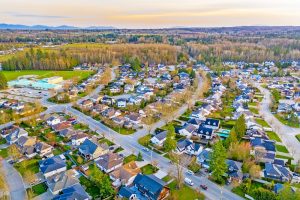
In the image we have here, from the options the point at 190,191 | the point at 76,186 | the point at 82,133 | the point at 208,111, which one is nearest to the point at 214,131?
the point at 208,111

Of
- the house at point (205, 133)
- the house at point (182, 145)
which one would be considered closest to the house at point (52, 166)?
the house at point (182, 145)

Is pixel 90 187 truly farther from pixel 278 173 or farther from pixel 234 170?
pixel 278 173

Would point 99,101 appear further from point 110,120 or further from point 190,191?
point 190,191

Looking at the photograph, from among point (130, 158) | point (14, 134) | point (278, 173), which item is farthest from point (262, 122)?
point (14, 134)

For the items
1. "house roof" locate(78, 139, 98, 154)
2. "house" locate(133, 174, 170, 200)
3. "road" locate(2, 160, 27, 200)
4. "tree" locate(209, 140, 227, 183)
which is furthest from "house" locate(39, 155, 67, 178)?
"tree" locate(209, 140, 227, 183)

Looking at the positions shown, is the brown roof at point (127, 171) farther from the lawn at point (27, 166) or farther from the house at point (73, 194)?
the lawn at point (27, 166)

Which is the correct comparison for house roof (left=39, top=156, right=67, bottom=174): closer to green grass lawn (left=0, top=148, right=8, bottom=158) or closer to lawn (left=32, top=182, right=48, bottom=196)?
lawn (left=32, top=182, right=48, bottom=196)
